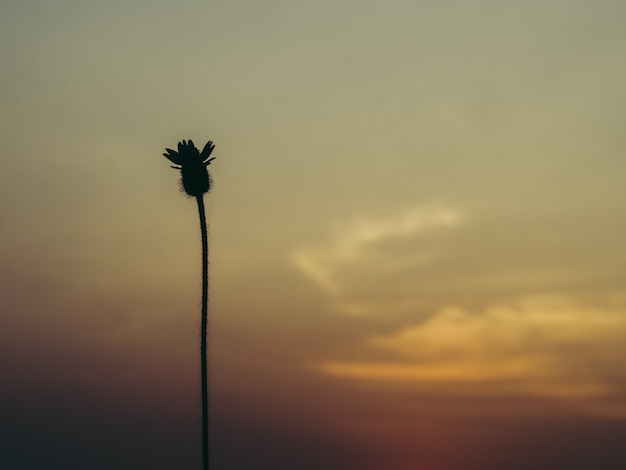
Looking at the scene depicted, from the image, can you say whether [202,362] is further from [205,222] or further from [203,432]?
[205,222]

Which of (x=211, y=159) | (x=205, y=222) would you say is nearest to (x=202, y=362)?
(x=205, y=222)

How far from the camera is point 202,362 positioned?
4362 centimetres

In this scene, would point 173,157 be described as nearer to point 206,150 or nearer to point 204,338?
point 206,150

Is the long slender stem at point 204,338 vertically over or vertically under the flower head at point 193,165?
under

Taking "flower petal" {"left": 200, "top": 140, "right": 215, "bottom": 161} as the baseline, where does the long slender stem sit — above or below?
below

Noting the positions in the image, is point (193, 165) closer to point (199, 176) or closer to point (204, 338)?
point (199, 176)

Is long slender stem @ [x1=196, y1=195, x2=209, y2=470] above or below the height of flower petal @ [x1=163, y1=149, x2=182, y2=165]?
below

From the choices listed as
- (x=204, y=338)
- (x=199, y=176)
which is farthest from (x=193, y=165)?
(x=204, y=338)

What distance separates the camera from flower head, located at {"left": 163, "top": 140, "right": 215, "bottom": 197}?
4492 cm

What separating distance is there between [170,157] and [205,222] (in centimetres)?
451

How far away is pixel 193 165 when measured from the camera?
147 feet

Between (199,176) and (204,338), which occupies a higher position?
(199,176)

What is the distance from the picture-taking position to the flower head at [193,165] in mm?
44925

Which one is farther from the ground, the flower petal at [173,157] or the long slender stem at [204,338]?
the flower petal at [173,157]
